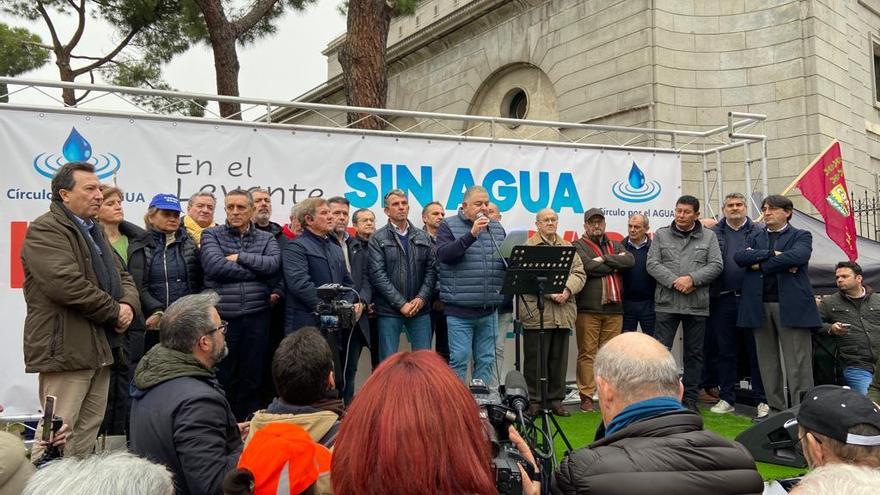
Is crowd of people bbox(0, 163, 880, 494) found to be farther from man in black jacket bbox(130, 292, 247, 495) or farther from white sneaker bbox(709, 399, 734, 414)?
white sneaker bbox(709, 399, 734, 414)

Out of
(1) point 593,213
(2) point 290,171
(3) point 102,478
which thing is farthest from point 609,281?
(3) point 102,478

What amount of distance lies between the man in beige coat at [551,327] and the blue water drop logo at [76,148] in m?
4.08

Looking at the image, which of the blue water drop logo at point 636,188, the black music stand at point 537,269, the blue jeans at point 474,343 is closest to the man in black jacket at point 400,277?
the blue jeans at point 474,343

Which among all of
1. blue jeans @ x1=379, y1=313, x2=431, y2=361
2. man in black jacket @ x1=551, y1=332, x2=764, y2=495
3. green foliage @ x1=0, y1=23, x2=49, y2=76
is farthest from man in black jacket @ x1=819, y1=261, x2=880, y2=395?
green foliage @ x1=0, y1=23, x2=49, y2=76

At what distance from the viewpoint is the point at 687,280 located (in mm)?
6484

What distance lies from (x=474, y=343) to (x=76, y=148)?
→ 3919mm

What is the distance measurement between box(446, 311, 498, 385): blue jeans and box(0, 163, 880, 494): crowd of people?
1.0 inches

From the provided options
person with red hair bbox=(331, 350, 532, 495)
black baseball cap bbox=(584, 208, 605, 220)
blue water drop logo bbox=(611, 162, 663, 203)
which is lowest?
person with red hair bbox=(331, 350, 532, 495)

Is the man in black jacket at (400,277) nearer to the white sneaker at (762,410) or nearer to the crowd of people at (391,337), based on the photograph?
the crowd of people at (391,337)

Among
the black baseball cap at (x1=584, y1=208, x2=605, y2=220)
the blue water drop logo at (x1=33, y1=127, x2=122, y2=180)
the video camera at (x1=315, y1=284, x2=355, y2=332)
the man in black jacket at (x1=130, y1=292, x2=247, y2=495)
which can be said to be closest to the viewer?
the man in black jacket at (x1=130, y1=292, x2=247, y2=495)

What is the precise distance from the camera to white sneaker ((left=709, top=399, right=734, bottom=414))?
22.0 ft

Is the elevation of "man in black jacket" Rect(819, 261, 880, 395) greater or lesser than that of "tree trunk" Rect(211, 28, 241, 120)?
lesser

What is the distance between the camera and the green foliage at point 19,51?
12453 millimetres

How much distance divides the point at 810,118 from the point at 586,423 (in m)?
9.17
